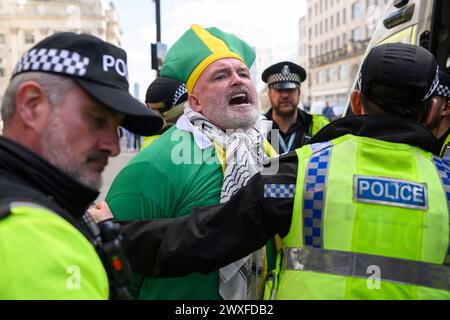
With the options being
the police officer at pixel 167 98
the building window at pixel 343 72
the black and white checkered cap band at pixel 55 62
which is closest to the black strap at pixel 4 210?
the black and white checkered cap band at pixel 55 62

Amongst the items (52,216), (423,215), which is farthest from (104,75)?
(423,215)

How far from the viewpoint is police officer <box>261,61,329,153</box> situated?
530 cm

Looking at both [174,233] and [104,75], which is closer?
[104,75]

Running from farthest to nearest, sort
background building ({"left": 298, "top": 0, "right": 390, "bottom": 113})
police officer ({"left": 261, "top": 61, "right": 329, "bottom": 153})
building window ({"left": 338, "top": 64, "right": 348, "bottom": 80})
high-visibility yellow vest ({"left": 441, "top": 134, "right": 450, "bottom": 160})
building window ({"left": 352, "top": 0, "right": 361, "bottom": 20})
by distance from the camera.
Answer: building window ({"left": 338, "top": 64, "right": 348, "bottom": 80}), building window ({"left": 352, "top": 0, "right": 361, "bottom": 20}), background building ({"left": 298, "top": 0, "right": 390, "bottom": 113}), police officer ({"left": 261, "top": 61, "right": 329, "bottom": 153}), high-visibility yellow vest ({"left": 441, "top": 134, "right": 450, "bottom": 160})

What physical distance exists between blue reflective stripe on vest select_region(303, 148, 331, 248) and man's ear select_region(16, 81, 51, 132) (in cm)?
88

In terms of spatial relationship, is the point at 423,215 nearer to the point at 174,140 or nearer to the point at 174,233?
the point at 174,233

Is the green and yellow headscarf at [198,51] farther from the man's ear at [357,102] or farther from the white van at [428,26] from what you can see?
the white van at [428,26]

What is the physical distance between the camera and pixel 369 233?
1557 millimetres

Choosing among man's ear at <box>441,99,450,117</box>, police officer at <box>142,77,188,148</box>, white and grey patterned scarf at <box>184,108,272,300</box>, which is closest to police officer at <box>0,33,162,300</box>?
white and grey patterned scarf at <box>184,108,272,300</box>

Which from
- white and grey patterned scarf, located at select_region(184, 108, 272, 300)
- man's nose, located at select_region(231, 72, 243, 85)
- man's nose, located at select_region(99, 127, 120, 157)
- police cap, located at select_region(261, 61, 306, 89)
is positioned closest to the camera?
man's nose, located at select_region(99, 127, 120, 157)

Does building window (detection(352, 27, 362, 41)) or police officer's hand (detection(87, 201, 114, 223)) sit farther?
building window (detection(352, 27, 362, 41))

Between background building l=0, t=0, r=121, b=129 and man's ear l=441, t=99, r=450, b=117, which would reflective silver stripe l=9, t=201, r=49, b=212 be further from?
background building l=0, t=0, r=121, b=129
